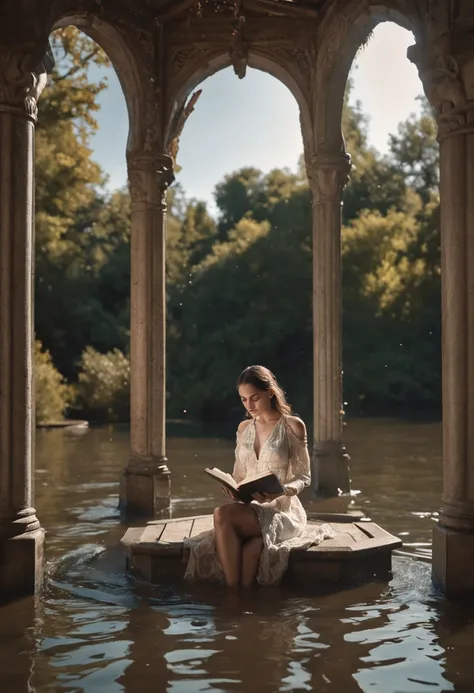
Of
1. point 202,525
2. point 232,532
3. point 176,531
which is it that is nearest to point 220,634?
→ point 232,532

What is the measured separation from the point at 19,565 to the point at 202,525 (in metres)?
1.72

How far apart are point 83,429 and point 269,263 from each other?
371 inches

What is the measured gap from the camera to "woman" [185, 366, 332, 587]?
646cm

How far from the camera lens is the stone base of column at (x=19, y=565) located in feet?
20.4

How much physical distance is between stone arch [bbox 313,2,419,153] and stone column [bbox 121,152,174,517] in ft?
6.18

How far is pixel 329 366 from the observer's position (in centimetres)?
1106

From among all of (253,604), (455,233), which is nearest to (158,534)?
(253,604)

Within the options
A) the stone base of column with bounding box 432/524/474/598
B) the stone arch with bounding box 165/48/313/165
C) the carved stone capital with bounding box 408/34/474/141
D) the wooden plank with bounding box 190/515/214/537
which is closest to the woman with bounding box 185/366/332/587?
the wooden plank with bounding box 190/515/214/537

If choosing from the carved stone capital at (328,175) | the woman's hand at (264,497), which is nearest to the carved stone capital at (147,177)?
the carved stone capital at (328,175)

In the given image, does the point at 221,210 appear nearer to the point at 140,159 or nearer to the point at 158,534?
the point at 140,159

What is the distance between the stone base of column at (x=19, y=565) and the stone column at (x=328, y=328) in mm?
5236

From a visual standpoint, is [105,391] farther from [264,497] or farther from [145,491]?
[264,497]

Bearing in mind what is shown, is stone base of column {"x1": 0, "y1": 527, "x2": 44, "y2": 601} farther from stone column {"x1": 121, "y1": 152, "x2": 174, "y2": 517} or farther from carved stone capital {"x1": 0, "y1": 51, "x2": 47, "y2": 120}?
stone column {"x1": 121, "y1": 152, "x2": 174, "y2": 517}

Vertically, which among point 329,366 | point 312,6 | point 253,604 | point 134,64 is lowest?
point 253,604
